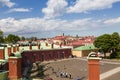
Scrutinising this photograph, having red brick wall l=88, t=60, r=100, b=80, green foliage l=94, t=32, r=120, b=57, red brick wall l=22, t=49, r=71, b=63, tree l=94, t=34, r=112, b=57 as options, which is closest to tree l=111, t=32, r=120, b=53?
green foliage l=94, t=32, r=120, b=57

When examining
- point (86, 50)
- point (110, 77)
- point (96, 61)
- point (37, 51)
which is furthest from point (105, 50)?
point (96, 61)

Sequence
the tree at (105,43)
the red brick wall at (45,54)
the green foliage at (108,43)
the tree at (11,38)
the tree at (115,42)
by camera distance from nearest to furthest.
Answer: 1. the red brick wall at (45,54)
2. the tree at (105,43)
3. the green foliage at (108,43)
4. the tree at (115,42)
5. the tree at (11,38)

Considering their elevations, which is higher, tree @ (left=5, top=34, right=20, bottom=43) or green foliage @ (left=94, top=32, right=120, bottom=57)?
tree @ (left=5, top=34, right=20, bottom=43)

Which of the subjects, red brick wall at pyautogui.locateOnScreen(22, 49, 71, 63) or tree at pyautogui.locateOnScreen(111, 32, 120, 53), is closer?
red brick wall at pyautogui.locateOnScreen(22, 49, 71, 63)

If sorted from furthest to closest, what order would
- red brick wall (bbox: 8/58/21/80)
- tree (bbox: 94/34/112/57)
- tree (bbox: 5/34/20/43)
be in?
1. tree (bbox: 5/34/20/43)
2. tree (bbox: 94/34/112/57)
3. red brick wall (bbox: 8/58/21/80)

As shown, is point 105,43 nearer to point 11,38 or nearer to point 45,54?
point 45,54

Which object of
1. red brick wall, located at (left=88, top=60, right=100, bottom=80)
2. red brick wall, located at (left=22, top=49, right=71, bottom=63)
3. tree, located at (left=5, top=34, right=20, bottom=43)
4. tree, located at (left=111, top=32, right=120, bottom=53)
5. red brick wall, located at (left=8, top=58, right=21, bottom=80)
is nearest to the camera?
red brick wall, located at (left=88, top=60, right=100, bottom=80)

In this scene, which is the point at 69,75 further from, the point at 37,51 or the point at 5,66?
the point at 37,51

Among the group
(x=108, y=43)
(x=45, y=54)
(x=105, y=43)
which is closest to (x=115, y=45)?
(x=108, y=43)

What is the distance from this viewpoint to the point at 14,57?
22.8 m

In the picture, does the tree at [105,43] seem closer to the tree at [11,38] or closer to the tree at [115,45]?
the tree at [115,45]

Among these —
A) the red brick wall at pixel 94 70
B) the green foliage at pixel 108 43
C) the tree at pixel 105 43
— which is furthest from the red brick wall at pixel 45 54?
the red brick wall at pixel 94 70

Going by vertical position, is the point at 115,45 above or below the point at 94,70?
above

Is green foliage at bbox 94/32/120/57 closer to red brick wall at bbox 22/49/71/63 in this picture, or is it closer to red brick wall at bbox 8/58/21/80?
red brick wall at bbox 22/49/71/63
